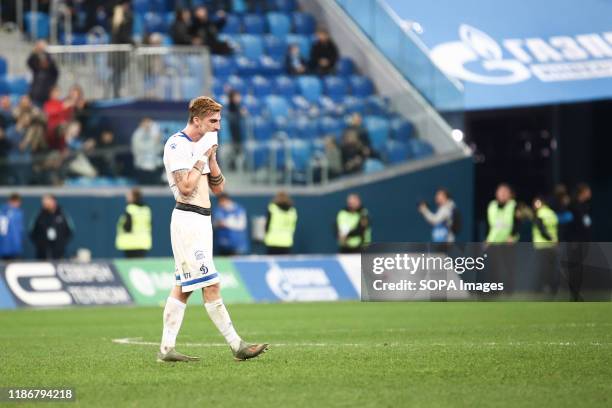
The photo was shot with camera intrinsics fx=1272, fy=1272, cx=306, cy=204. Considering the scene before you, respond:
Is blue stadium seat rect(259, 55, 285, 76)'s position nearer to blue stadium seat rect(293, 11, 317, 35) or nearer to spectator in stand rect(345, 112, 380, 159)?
blue stadium seat rect(293, 11, 317, 35)

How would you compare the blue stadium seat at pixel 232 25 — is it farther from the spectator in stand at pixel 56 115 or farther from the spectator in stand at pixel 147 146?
the spectator in stand at pixel 147 146

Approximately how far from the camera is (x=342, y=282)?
24.2 metres

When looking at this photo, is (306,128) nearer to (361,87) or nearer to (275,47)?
(361,87)

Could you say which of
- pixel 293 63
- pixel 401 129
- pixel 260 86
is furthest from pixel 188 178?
pixel 293 63

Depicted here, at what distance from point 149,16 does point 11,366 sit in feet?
73.0

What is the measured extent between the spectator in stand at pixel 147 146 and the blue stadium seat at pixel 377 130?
5.18 m

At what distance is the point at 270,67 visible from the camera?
107 feet

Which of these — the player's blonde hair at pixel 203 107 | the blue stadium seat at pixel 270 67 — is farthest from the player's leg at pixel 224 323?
the blue stadium seat at pixel 270 67

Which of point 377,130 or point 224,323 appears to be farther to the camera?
point 377,130

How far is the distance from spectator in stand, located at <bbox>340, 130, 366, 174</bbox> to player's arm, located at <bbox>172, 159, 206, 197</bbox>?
17.7 m

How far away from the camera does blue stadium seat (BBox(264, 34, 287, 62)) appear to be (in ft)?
109

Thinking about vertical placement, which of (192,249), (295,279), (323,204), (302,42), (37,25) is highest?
(37,25)

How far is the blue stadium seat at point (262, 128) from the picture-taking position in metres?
27.3

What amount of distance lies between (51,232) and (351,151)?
710 cm
